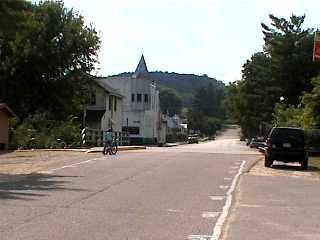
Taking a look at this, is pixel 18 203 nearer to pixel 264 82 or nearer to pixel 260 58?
pixel 264 82

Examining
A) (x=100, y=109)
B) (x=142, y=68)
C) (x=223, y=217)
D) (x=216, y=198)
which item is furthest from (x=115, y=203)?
(x=142, y=68)

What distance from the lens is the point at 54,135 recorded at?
48.9m

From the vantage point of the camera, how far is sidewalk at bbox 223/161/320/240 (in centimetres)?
1145

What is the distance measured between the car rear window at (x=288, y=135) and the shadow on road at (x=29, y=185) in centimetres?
1148

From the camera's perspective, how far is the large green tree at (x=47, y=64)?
199ft

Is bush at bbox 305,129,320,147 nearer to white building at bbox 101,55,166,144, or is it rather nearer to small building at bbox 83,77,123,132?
small building at bbox 83,77,123,132

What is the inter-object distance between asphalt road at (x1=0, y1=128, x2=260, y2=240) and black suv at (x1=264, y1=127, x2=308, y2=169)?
184 inches

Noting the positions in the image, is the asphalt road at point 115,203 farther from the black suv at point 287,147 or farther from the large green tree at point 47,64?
the large green tree at point 47,64

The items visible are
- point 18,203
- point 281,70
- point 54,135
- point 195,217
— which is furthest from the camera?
A: point 281,70

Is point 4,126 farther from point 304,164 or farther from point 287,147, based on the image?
point 304,164

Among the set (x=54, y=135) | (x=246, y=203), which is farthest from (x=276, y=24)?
(x=246, y=203)

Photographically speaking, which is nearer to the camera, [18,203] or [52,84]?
[18,203]

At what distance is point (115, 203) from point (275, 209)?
11.5 ft

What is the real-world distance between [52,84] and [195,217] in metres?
49.9
